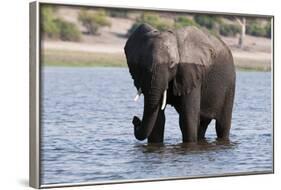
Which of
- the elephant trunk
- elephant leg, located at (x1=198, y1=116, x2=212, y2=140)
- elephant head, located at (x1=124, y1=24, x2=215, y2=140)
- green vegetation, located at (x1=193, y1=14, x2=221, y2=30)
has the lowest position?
elephant leg, located at (x1=198, y1=116, x2=212, y2=140)

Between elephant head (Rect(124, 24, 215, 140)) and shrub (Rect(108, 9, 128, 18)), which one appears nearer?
shrub (Rect(108, 9, 128, 18))

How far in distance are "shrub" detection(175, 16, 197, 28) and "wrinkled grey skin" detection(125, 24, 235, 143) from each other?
5cm

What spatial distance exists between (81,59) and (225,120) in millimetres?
1764

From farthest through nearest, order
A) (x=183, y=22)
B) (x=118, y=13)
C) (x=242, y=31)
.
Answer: (x=242, y=31) → (x=183, y=22) → (x=118, y=13)

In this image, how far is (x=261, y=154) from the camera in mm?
9594

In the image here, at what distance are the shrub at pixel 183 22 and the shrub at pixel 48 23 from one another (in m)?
1.34

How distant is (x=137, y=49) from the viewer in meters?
8.86

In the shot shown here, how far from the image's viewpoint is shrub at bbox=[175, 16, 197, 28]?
9102 millimetres

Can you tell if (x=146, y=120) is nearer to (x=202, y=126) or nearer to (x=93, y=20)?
(x=202, y=126)

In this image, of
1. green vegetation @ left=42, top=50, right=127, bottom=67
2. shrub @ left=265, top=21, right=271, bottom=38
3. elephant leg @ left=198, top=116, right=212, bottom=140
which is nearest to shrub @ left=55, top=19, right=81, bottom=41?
green vegetation @ left=42, top=50, right=127, bottom=67

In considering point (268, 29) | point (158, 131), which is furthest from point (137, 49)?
point (268, 29)

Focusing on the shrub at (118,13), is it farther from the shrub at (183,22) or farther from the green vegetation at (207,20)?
the green vegetation at (207,20)

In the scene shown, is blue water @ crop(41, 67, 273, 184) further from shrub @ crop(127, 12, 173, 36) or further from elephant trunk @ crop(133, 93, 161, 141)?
shrub @ crop(127, 12, 173, 36)

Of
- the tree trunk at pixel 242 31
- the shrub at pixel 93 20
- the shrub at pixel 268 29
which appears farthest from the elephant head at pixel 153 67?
the shrub at pixel 268 29
